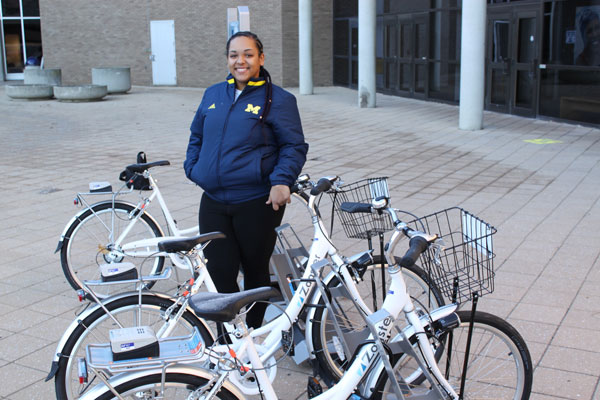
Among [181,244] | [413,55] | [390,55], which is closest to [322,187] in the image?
[181,244]

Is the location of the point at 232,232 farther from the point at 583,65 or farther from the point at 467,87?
the point at 583,65

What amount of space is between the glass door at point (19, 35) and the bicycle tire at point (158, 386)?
29.9m

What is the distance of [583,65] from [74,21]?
2089 centimetres

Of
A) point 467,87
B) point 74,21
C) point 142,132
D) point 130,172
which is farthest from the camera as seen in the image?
point 74,21

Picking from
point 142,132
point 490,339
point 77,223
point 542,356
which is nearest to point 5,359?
point 77,223

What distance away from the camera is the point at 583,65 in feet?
42.4

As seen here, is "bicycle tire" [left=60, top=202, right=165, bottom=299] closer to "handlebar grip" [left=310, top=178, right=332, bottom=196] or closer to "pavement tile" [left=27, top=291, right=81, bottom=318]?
"pavement tile" [left=27, top=291, right=81, bottom=318]

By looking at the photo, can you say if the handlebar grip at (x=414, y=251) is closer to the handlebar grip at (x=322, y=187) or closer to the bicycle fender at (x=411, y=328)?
the bicycle fender at (x=411, y=328)

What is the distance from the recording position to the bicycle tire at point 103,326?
2.80 meters

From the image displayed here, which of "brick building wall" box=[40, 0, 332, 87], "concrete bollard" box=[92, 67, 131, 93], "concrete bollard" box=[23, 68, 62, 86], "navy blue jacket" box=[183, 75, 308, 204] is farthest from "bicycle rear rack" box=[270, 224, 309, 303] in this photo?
"concrete bollard" box=[23, 68, 62, 86]

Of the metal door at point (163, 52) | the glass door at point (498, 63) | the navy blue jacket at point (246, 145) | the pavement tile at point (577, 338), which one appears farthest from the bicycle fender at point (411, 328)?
the metal door at point (163, 52)

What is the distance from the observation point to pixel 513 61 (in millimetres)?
14875

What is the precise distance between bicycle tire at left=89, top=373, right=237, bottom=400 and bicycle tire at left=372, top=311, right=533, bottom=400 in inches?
29.1

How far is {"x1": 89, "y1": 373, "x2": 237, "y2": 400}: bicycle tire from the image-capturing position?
7.01 feet
